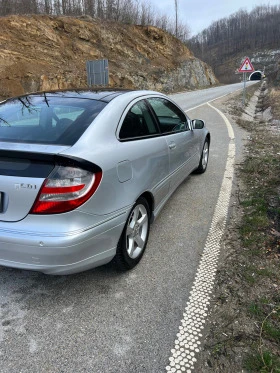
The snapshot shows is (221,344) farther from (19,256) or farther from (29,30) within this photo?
(29,30)

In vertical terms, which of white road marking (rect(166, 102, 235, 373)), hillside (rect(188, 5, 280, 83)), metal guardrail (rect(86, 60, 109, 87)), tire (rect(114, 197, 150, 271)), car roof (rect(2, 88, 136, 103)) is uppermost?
hillside (rect(188, 5, 280, 83))

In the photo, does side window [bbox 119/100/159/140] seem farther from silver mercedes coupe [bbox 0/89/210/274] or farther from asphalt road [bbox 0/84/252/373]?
asphalt road [bbox 0/84/252/373]

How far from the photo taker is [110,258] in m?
2.56

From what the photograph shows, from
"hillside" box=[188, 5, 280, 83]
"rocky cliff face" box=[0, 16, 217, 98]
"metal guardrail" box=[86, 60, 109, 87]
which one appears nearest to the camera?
"rocky cliff face" box=[0, 16, 217, 98]

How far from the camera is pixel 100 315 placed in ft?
7.75

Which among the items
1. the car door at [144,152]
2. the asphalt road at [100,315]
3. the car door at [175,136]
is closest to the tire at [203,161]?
the car door at [175,136]

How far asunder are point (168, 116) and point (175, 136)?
1.13ft

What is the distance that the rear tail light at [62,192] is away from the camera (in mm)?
2123

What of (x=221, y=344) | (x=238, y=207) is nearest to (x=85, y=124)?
(x=221, y=344)

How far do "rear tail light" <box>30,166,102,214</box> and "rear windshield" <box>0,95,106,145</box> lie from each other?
0.31 m

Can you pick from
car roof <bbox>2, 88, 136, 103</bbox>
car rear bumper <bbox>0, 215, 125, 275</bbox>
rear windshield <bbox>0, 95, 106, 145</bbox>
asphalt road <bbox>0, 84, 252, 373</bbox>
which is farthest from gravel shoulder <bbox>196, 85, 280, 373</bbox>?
car roof <bbox>2, 88, 136, 103</bbox>

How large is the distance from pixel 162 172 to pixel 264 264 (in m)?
1.37

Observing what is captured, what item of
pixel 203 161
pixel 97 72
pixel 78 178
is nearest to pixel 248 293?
pixel 78 178

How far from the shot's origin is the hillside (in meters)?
126
